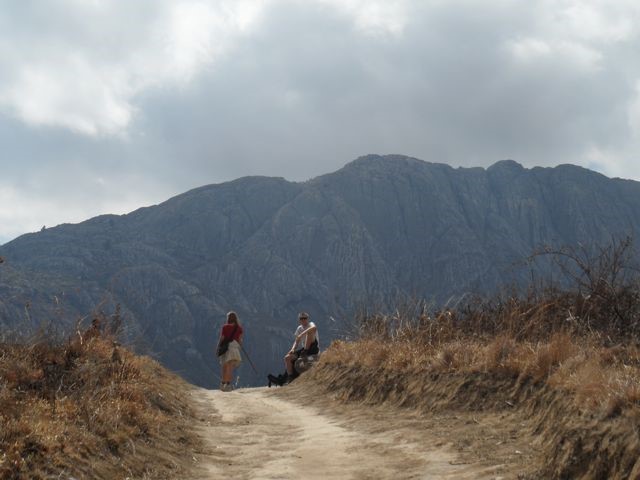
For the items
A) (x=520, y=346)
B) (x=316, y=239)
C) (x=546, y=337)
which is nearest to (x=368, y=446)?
(x=520, y=346)

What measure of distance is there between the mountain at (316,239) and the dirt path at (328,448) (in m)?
133

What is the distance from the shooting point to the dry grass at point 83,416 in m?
5.33

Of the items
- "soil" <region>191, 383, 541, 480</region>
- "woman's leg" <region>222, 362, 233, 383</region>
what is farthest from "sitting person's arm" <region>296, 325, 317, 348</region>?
"soil" <region>191, 383, 541, 480</region>

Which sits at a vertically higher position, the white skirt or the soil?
the white skirt

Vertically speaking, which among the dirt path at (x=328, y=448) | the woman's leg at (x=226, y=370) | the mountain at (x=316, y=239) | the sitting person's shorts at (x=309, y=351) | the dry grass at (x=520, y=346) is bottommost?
the dirt path at (x=328, y=448)

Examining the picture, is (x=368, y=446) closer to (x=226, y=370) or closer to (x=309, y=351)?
(x=226, y=370)

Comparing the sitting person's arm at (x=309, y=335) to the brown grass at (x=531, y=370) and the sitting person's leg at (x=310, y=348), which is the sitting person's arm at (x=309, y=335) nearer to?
the sitting person's leg at (x=310, y=348)

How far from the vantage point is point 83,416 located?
671cm

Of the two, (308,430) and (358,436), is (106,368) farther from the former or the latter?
(358,436)

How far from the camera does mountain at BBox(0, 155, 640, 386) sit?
150375 mm

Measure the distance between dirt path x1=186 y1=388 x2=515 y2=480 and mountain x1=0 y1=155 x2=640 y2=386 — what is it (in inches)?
5227

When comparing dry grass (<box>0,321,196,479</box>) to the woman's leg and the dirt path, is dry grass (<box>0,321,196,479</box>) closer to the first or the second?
the dirt path

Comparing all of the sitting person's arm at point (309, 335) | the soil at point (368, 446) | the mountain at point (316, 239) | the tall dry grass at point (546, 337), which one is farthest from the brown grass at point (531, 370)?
the mountain at point (316, 239)

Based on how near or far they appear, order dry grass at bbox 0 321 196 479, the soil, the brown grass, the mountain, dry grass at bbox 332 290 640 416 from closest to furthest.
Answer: the brown grass, dry grass at bbox 0 321 196 479, the soil, dry grass at bbox 332 290 640 416, the mountain
